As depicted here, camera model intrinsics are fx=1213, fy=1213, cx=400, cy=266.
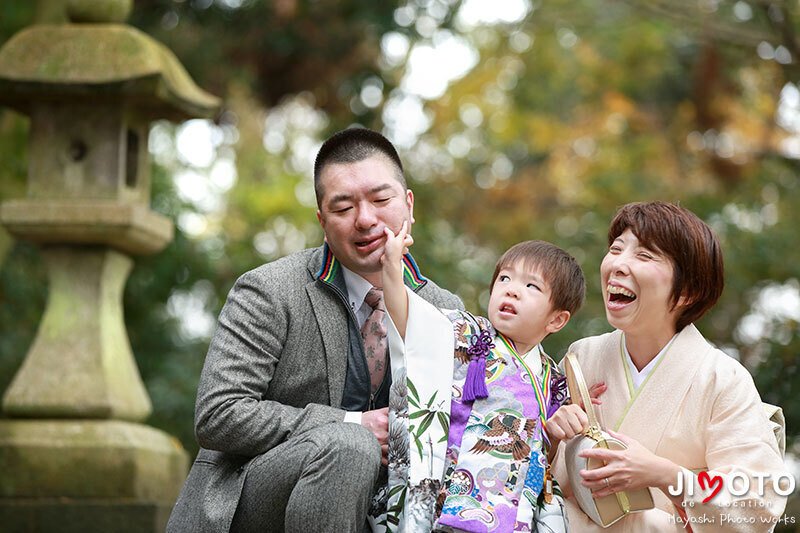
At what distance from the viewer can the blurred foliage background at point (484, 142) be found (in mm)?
9008

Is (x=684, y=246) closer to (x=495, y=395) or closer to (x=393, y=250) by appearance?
(x=495, y=395)

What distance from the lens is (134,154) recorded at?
7.08 metres

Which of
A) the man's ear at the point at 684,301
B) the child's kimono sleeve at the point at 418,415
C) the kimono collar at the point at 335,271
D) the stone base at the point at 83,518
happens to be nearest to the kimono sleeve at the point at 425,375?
the child's kimono sleeve at the point at 418,415

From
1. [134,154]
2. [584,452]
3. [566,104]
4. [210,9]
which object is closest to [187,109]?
[134,154]

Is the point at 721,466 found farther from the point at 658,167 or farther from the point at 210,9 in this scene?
the point at 658,167

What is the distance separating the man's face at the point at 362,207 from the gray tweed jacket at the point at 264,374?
0.46ft

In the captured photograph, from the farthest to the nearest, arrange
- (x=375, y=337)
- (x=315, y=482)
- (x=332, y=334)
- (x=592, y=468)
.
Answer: (x=375, y=337) < (x=332, y=334) < (x=592, y=468) < (x=315, y=482)

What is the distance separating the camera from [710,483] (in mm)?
3574

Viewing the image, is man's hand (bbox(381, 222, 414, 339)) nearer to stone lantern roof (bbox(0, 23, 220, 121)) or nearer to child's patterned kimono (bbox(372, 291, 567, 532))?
child's patterned kimono (bbox(372, 291, 567, 532))

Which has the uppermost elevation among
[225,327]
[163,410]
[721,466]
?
[225,327]

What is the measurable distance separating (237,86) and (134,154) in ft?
16.5

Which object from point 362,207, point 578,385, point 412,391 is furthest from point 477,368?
point 362,207

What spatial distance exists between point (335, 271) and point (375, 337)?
0.26 metres

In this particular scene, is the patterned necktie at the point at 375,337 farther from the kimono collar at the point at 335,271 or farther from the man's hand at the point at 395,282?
the man's hand at the point at 395,282
